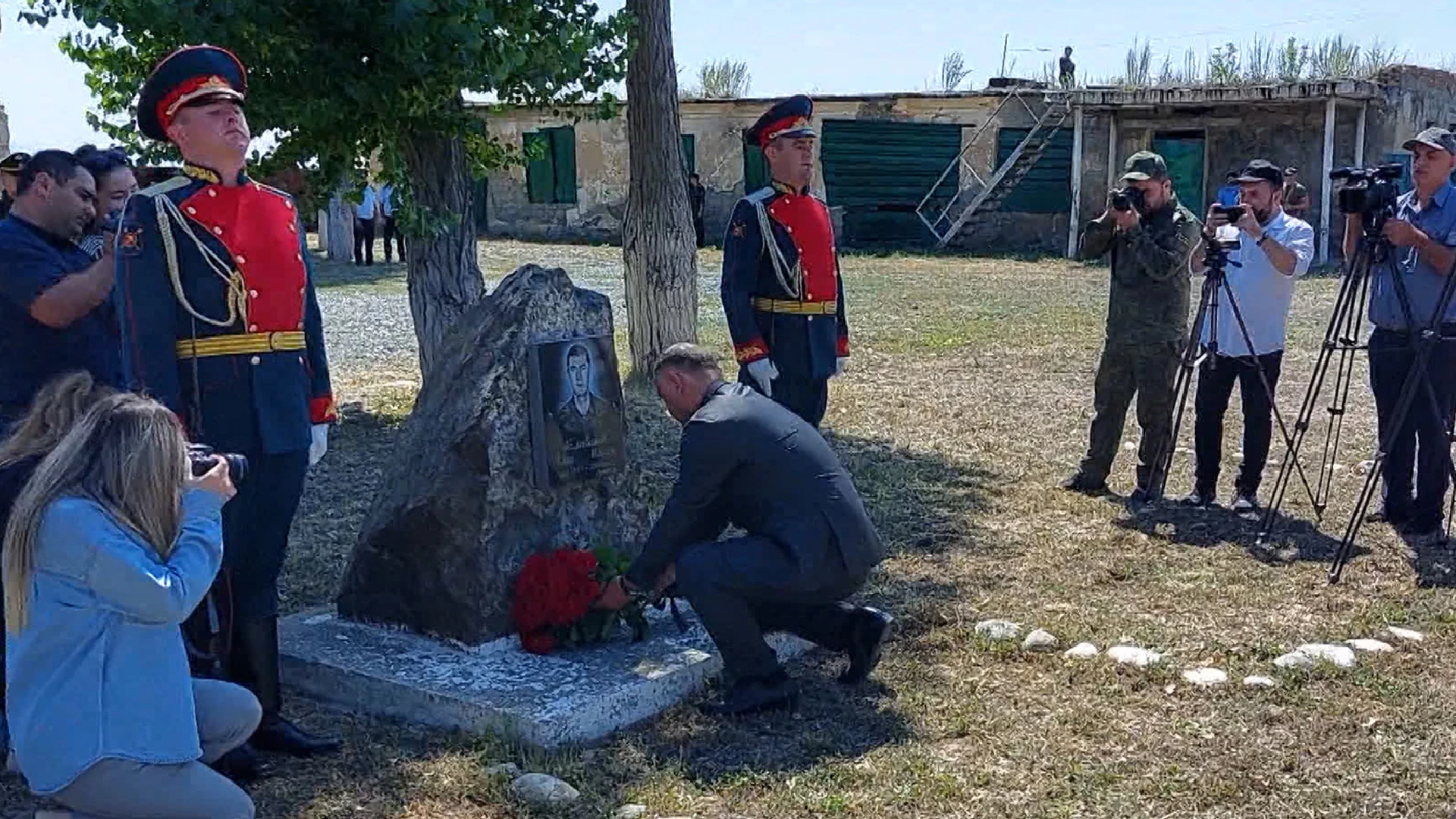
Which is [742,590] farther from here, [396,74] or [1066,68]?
[1066,68]

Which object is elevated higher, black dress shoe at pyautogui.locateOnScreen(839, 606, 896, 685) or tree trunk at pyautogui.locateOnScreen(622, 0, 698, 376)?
tree trunk at pyautogui.locateOnScreen(622, 0, 698, 376)

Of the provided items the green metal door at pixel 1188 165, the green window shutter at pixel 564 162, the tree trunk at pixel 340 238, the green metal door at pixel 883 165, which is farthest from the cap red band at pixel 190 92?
the green window shutter at pixel 564 162

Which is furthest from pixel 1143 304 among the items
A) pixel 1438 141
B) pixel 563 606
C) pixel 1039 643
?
pixel 563 606

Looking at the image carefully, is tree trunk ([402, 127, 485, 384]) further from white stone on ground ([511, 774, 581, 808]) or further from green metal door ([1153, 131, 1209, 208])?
green metal door ([1153, 131, 1209, 208])

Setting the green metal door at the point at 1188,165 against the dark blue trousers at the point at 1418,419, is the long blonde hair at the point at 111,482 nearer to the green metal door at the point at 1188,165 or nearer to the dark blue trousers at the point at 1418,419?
the dark blue trousers at the point at 1418,419

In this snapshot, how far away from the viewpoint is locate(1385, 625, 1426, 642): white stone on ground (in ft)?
17.4

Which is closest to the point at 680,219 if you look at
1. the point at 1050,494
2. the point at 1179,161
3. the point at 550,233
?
the point at 1050,494

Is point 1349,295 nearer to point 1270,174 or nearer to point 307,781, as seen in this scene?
point 1270,174

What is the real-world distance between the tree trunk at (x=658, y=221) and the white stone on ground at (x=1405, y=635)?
242 inches

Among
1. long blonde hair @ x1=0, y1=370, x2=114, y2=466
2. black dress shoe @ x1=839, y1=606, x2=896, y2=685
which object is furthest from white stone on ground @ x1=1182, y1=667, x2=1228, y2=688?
long blonde hair @ x1=0, y1=370, x2=114, y2=466

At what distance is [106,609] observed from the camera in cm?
322

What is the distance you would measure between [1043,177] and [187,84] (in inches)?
886

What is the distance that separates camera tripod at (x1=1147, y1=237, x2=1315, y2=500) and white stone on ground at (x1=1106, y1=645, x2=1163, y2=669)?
6.38 ft

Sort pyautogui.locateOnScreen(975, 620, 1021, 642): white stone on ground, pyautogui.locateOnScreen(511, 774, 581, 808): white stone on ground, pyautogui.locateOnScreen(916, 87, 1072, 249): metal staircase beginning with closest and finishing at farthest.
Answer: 1. pyautogui.locateOnScreen(511, 774, 581, 808): white stone on ground
2. pyautogui.locateOnScreen(975, 620, 1021, 642): white stone on ground
3. pyautogui.locateOnScreen(916, 87, 1072, 249): metal staircase
